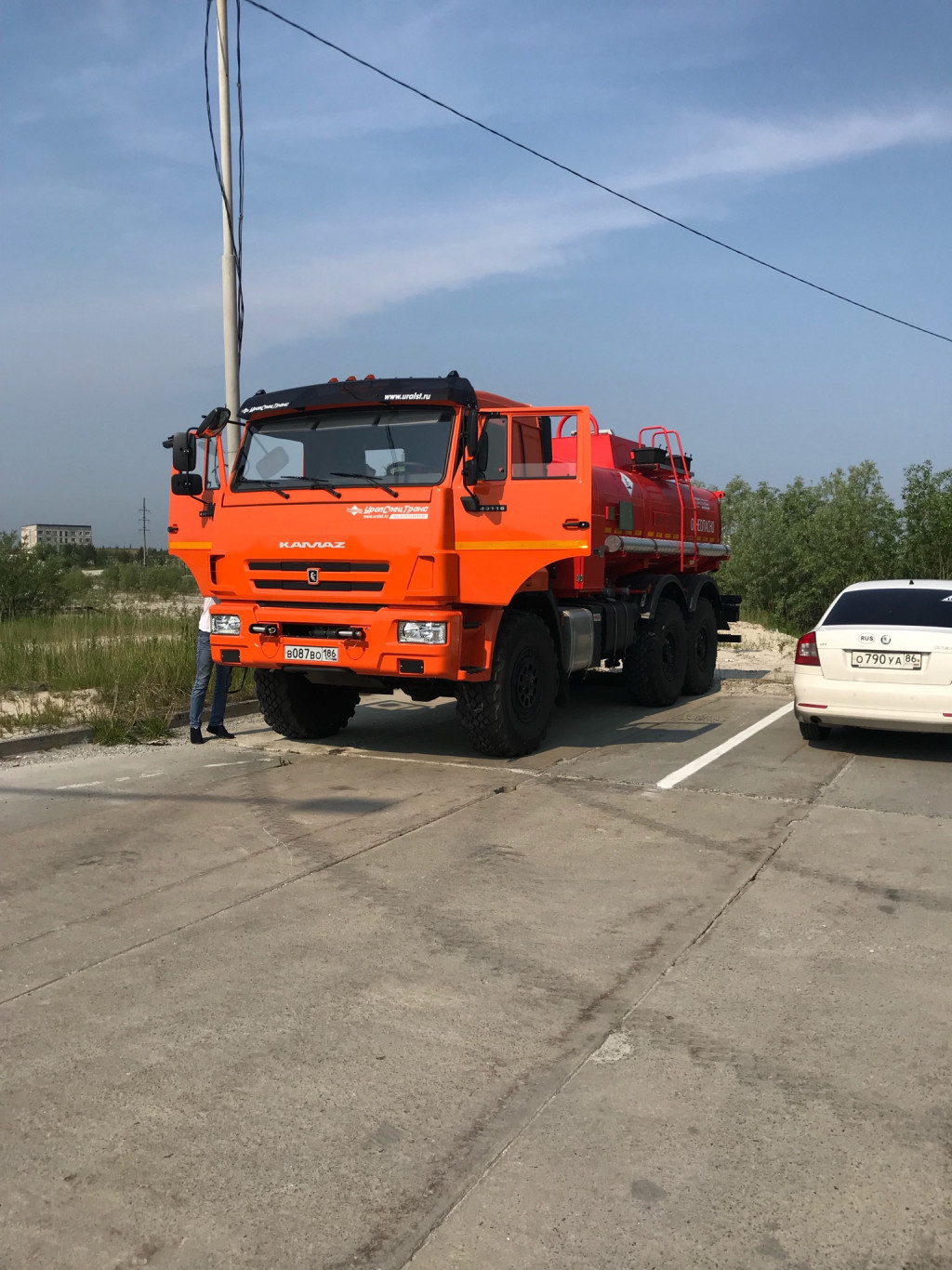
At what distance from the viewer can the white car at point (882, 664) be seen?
339 inches

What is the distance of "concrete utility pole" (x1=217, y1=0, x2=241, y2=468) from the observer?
1214 cm

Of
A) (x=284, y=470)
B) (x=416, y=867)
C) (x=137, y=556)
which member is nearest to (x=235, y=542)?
(x=284, y=470)

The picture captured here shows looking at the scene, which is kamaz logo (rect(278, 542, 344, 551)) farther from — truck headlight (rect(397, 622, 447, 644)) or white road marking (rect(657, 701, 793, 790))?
white road marking (rect(657, 701, 793, 790))

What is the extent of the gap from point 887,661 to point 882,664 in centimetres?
4

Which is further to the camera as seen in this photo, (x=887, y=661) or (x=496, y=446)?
(x=887, y=661)

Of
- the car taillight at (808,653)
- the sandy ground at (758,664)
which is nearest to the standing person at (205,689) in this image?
the car taillight at (808,653)

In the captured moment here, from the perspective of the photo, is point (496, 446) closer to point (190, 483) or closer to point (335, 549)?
point (335, 549)

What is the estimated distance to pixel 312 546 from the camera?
8461 millimetres

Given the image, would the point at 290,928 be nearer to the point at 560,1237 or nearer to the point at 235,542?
the point at 560,1237

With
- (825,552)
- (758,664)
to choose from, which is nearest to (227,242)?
(758,664)

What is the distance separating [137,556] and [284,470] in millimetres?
55551

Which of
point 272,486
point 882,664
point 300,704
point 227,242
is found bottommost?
point 300,704

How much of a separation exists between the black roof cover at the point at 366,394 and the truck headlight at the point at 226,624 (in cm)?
168

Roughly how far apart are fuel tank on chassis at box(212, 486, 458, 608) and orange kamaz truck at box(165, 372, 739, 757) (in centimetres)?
1
